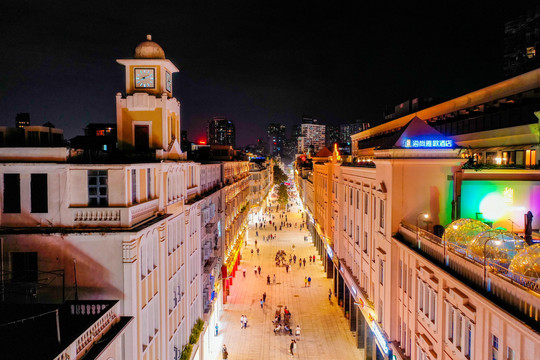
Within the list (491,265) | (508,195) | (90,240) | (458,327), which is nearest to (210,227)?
(90,240)

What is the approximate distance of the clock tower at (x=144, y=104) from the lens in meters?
22.1

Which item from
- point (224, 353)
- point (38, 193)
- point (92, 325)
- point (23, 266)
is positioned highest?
point (38, 193)

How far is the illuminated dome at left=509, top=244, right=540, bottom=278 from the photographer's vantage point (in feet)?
36.4

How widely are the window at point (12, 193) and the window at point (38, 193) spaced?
0.49 metres

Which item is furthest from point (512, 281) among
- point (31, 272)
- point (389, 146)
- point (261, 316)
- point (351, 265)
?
point (261, 316)

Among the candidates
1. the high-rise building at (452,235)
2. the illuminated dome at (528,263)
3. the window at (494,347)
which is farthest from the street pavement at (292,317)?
the illuminated dome at (528,263)

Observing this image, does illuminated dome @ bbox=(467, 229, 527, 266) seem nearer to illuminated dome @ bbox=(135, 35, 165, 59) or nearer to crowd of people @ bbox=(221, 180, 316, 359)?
illuminated dome @ bbox=(135, 35, 165, 59)

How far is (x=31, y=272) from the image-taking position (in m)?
14.2

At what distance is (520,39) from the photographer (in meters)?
68.7

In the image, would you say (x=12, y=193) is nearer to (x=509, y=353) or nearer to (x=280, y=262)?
(x=509, y=353)

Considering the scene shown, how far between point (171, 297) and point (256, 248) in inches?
1886

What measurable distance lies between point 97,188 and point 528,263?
15.0m

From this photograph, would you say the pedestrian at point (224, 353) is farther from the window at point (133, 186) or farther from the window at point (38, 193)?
the window at point (38, 193)

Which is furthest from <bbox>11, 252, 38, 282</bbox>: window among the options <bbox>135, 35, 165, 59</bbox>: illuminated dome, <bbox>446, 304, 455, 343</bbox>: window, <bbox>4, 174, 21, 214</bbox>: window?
<bbox>446, 304, 455, 343</bbox>: window
